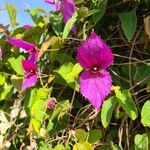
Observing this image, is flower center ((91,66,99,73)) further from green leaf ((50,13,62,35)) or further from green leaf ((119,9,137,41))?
green leaf ((50,13,62,35))

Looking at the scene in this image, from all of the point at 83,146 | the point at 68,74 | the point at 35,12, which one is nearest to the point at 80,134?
the point at 83,146

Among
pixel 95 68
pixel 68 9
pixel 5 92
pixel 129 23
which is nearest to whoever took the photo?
pixel 95 68

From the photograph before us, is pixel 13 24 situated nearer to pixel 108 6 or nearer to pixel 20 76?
pixel 20 76

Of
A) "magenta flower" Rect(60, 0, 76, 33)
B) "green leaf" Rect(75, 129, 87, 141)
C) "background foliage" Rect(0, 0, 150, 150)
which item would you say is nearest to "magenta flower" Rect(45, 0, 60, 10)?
"background foliage" Rect(0, 0, 150, 150)

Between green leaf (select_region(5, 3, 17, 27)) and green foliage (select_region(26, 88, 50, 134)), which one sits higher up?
green leaf (select_region(5, 3, 17, 27))

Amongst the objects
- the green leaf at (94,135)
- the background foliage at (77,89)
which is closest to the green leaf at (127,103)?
the background foliage at (77,89)

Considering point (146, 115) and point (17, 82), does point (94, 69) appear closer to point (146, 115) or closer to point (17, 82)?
point (146, 115)
